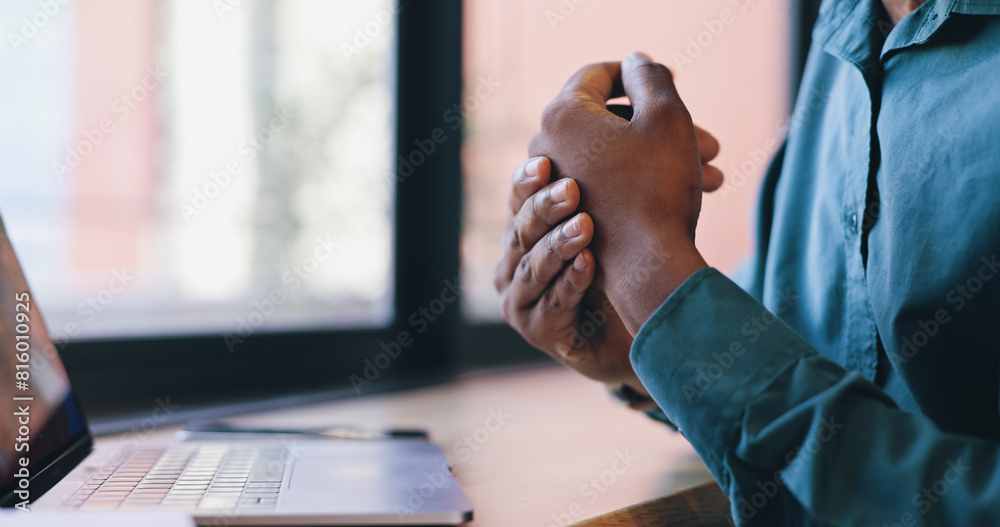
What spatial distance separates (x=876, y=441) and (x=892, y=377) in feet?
0.82

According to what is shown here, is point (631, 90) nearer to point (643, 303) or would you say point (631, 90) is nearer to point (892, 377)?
point (643, 303)

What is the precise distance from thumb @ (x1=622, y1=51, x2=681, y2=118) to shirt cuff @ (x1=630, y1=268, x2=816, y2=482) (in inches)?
6.8

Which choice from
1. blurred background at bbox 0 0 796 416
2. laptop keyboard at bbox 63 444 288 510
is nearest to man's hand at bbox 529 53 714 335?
laptop keyboard at bbox 63 444 288 510

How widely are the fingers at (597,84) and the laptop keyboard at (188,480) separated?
1.40 feet

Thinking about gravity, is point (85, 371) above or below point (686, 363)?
below

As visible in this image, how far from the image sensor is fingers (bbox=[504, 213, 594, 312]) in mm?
609

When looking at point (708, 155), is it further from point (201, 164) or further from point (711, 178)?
point (201, 164)

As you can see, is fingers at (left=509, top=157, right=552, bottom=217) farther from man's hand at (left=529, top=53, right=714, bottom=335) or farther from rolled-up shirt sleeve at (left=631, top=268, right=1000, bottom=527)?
rolled-up shirt sleeve at (left=631, top=268, right=1000, bottom=527)

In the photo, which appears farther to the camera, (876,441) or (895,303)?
(895,303)

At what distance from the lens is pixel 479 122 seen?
1.49 meters

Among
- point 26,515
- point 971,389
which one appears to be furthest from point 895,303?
point 26,515

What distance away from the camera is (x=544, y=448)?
0.86 meters

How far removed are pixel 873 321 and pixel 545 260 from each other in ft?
1.00

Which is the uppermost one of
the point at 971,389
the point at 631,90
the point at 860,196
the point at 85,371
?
the point at 631,90
